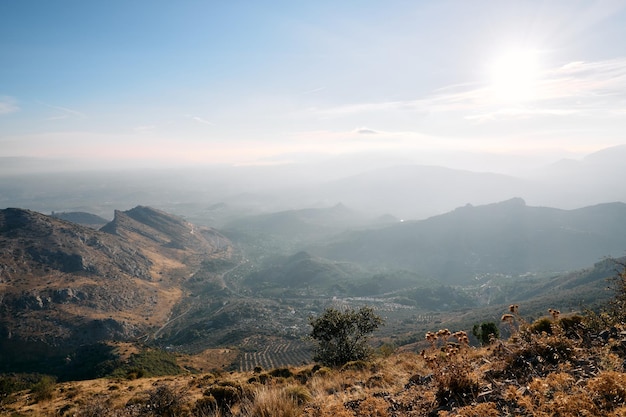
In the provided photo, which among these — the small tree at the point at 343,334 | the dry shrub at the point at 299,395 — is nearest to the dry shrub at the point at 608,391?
the dry shrub at the point at 299,395

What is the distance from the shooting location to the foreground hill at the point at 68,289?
97.1 metres

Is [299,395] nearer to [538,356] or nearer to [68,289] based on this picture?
[538,356]

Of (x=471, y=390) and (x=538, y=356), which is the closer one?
(x=471, y=390)

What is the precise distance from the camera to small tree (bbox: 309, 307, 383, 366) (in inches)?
888

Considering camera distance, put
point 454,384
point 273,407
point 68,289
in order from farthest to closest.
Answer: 1. point 68,289
2. point 273,407
3. point 454,384

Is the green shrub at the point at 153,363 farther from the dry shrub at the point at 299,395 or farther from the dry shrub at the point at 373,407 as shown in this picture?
the dry shrub at the point at 373,407

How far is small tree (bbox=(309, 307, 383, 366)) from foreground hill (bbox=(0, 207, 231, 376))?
311 feet

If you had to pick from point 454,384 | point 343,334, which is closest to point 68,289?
point 343,334

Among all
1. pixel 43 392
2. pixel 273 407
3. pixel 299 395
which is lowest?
pixel 43 392

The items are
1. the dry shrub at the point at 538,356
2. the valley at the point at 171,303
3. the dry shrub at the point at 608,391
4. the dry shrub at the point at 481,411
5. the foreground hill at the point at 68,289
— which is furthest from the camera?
the foreground hill at the point at 68,289

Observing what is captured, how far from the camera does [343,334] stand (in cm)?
2434

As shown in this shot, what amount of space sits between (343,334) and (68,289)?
137 metres

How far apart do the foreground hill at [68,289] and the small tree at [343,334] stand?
94.9 m

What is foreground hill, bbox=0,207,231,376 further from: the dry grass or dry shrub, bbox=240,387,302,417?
dry shrub, bbox=240,387,302,417
